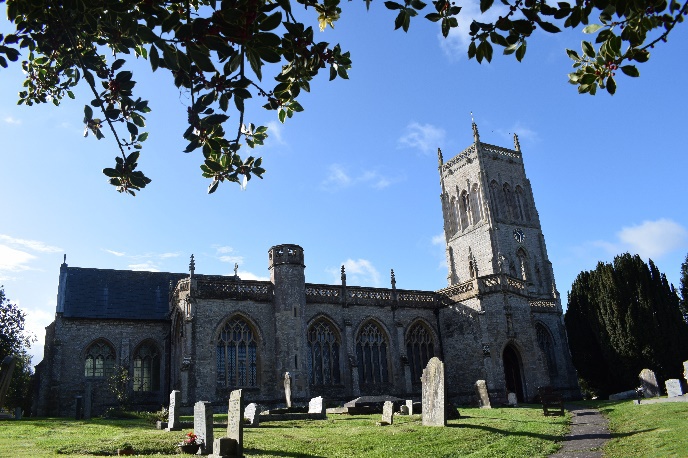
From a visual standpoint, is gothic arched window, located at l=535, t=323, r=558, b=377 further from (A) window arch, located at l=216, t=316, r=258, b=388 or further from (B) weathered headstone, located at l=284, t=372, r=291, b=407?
(A) window arch, located at l=216, t=316, r=258, b=388

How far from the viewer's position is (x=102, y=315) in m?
29.8

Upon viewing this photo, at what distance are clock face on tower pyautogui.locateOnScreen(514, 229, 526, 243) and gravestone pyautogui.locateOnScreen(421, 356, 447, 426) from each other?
32.6 metres

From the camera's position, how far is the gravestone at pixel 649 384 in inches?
982

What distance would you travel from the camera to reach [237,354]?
2561 centimetres

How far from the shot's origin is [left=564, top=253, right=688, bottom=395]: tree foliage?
29344 mm

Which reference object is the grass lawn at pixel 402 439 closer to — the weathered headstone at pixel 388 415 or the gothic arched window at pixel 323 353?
the weathered headstone at pixel 388 415

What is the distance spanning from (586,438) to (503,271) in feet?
99.1

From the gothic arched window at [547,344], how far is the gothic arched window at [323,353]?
15.6m

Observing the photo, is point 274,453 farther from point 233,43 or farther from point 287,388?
point 287,388

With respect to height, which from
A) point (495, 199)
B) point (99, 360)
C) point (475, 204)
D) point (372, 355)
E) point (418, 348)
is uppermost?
point (495, 199)

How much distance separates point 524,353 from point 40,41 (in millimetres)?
28027

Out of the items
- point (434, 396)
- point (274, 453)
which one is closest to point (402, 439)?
point (434, 396)

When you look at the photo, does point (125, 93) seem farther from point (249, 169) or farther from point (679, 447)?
point (679, 447)

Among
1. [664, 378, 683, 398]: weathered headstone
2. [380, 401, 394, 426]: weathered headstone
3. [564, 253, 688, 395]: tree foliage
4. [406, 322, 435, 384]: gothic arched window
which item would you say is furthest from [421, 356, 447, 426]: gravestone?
[564, 253, 688, 395]: tree foliage
